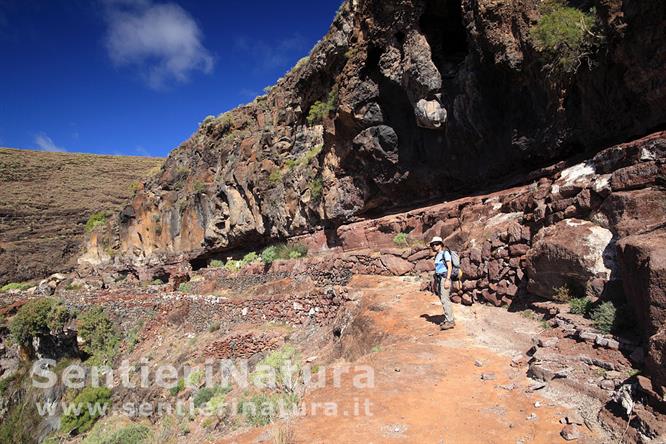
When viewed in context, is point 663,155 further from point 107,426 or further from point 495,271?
point 107,426

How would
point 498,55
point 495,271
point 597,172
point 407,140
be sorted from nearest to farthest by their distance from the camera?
point 597,172 → point 495,271 → point 498,55 → point 407,140

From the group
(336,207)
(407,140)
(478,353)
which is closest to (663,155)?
(478,353)

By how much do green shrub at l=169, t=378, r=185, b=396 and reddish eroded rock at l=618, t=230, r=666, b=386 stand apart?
1063cm

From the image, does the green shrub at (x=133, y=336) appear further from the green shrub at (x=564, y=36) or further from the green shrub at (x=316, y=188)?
the green shrub at (x=564, y=36)

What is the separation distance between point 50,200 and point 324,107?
45.7 meters

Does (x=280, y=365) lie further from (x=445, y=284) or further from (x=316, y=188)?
(x=316, y=188)

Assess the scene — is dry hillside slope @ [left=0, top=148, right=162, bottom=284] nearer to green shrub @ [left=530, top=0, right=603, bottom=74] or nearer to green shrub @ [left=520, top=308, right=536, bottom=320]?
green shrub @ [left=530, top=0, right=603, bottom=74]

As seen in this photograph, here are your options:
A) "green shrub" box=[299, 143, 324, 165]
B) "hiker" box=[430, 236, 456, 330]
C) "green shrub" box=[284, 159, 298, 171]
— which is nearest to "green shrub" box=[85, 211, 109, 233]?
"green shrub" box=[284, 159, 298, 171]

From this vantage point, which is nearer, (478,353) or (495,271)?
(478,353)

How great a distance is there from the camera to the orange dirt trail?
363cm

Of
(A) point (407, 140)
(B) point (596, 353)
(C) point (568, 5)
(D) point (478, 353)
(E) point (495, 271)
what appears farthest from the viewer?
(A) point (407, 140)

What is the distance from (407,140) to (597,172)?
652 cm

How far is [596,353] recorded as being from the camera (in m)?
4.22

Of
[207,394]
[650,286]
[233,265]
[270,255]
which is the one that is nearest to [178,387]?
[207,394]
